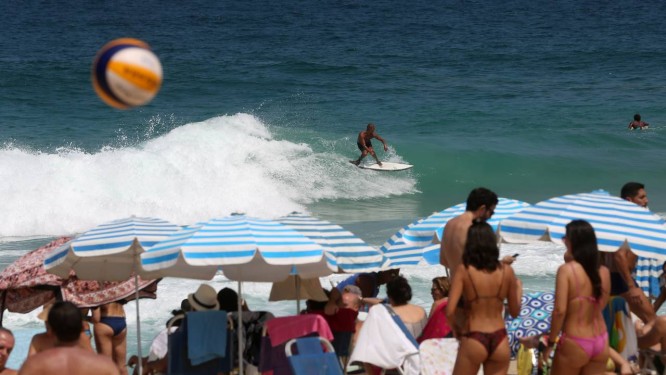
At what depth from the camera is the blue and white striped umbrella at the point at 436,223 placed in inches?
305

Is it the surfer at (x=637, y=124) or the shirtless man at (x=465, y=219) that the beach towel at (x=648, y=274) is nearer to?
A: the shirtless man at (x=465, y=219)

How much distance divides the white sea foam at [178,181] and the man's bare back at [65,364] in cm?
1460

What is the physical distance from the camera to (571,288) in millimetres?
5227

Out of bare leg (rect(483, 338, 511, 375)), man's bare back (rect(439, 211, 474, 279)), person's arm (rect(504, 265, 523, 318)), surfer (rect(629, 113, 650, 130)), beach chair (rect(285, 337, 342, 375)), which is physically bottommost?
beach chair (rect(285, 337, 342, 375))

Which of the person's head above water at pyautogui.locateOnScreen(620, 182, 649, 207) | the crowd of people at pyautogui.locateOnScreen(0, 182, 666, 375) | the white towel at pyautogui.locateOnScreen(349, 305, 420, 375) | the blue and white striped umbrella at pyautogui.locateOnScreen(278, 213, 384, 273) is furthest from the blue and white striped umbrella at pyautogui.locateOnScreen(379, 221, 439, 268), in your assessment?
the person's head above water at pyautogui.locateOnScreen(620, 182, 649, 207)

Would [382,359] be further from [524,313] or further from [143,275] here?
[143,275]

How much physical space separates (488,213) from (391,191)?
17.2m

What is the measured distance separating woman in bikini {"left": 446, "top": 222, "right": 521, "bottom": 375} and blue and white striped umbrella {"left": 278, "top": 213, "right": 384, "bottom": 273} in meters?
1.79

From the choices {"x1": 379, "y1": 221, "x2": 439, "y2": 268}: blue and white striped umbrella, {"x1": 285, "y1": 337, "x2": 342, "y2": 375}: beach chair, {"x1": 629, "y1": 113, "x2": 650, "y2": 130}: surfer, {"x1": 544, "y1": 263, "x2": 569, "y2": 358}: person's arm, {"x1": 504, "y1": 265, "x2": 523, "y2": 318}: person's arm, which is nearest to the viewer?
{"x1": 544, "y1": 263, "x2": 569, "y2": 358}: person's arm

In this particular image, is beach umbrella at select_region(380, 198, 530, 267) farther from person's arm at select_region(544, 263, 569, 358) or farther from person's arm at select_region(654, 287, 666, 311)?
person's arm at select_region(544, 263, 569, 358)

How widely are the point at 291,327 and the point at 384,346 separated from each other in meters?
0.59

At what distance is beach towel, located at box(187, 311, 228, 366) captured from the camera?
6617 mm

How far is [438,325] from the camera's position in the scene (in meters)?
6.98

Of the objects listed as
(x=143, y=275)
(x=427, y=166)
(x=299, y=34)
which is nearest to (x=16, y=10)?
(x=299, y=34)
